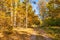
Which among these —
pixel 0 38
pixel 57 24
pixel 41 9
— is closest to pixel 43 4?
pixel 41 9

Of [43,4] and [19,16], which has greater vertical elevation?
[43,4]

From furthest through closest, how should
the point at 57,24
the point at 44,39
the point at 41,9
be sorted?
the point at 41,9 → the point at 57,24 → the point at 44,39

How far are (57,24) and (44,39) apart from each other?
14.5m

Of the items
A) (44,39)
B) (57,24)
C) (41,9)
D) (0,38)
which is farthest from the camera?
(41,9)

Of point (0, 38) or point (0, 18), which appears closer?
point (0, 18)

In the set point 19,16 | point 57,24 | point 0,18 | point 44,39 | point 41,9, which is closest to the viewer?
point 0,18

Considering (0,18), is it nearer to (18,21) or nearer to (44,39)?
(44,39)

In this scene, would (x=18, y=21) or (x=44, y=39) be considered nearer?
(x=44, y=39)

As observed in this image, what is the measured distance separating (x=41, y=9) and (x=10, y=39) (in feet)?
119

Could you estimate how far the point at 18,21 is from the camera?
1380 inches

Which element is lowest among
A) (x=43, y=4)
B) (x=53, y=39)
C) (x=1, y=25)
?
(x=53, y=39)

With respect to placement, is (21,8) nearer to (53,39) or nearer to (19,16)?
(19,16)

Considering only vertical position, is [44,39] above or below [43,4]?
below

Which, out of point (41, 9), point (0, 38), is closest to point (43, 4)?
point (41, 9)
